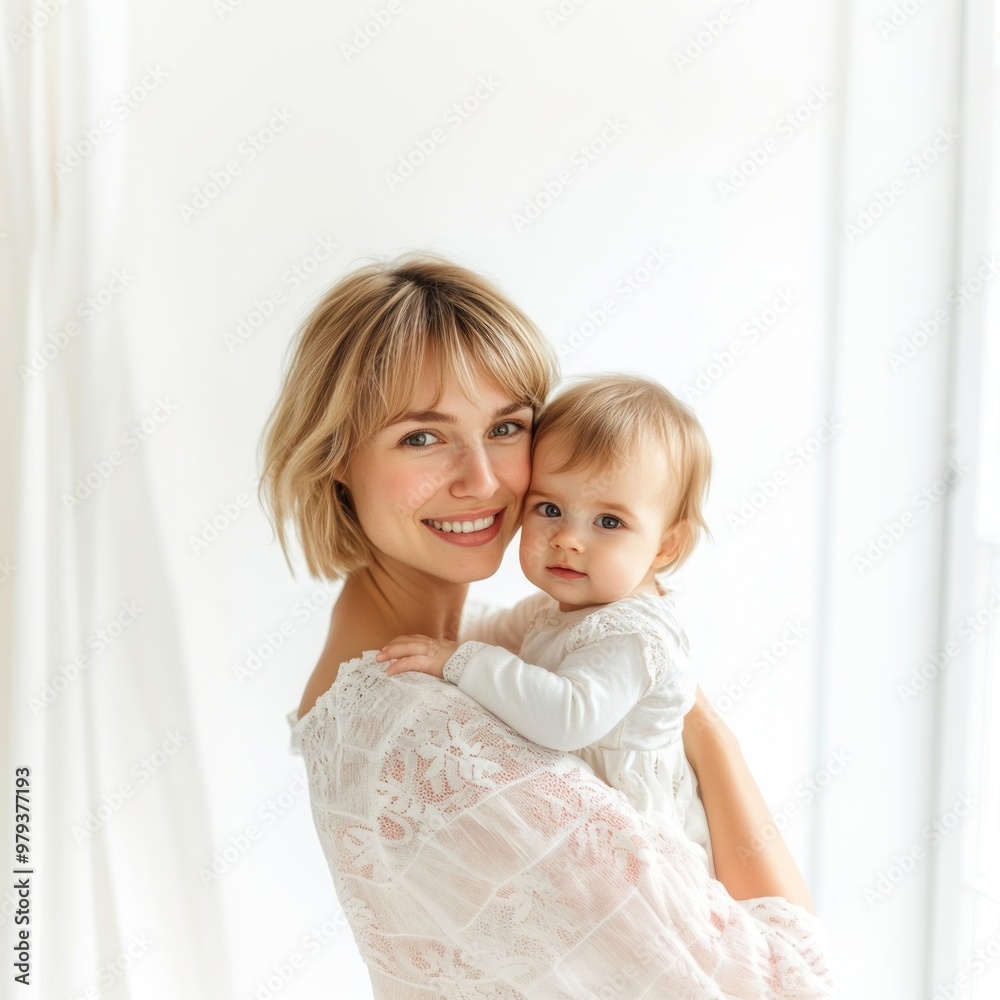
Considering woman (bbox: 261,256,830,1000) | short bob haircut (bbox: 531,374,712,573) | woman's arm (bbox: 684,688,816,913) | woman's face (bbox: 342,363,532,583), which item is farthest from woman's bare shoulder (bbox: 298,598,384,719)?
woman's arm (bbox: 684,688,816,913)

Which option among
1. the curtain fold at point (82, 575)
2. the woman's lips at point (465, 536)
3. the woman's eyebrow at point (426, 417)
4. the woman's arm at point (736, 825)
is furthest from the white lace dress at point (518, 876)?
the curtain fold at point (82, 575)

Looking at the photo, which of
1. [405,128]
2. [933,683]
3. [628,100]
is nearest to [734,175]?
[628,100]

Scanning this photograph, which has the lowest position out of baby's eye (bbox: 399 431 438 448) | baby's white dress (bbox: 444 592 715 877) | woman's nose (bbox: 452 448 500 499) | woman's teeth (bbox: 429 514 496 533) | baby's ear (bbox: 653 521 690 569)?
baby's white dress (bbox: 444 592 715 877)

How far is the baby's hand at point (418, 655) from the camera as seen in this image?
45.9 inches

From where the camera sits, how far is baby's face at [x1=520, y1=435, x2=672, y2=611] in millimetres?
1267

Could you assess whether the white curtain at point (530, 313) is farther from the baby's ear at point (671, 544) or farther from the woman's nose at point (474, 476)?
the baby's ear at point (671, 544)

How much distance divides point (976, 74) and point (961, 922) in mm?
1979

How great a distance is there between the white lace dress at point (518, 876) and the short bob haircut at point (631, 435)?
0.35 meters

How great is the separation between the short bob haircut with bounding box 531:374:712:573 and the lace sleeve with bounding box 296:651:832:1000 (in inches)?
14.1

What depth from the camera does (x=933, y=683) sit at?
7.75ft

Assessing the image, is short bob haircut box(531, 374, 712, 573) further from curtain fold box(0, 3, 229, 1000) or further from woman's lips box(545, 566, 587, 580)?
curtain fold box(0, 3, 229, 1000)

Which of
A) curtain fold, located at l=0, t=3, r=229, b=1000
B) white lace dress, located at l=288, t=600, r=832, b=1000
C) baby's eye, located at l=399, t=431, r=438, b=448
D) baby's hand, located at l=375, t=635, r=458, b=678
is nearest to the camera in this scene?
white lace dress, located at l=288, t=600, r=832, b=1000

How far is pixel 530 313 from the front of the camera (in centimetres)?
217

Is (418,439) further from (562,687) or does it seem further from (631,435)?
(562,687)
